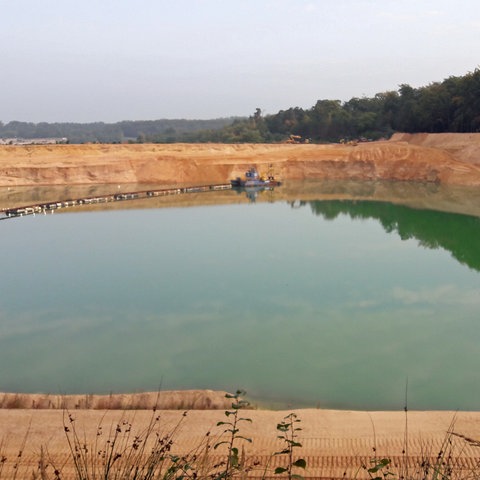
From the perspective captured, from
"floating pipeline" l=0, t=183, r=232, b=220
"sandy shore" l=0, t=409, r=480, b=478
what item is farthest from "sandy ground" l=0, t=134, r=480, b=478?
"floating pipeline" l=0, t=183, r=232, b=220

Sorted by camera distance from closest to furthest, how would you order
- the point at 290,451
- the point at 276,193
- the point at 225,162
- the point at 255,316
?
1. the point at 290,451
2. the point at 255,316
3. the point at 276,193
4. the point at 225,162

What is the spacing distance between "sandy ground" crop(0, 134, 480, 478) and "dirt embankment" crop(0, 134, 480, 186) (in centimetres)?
9

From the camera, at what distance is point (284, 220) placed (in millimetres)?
32531

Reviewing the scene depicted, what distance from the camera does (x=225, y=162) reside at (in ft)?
180

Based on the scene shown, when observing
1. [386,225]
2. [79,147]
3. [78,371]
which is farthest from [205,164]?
[78,371]

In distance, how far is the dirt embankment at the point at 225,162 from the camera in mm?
49763

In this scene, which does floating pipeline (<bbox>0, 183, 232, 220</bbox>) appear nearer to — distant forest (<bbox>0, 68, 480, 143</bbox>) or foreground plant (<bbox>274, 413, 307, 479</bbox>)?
distant forest (<bbox>0, 68, 480, 143</bbox>)

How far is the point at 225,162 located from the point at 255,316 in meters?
40.8

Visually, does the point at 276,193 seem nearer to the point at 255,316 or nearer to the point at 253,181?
the point at 253,181

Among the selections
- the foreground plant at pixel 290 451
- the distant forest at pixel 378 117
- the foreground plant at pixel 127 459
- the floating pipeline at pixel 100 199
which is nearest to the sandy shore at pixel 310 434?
the foreground plant at pixel 127 459

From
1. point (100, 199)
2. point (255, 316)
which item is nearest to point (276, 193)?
point (100, 199)

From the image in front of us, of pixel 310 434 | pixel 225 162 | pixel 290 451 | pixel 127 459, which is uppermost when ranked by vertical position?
pixel 290 451

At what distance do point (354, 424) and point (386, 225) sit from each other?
2284 cm

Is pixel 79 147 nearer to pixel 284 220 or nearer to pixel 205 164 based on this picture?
pixel 205 164
